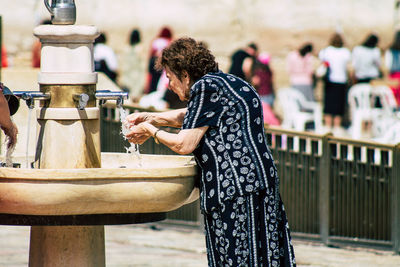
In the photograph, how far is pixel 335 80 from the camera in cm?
1453

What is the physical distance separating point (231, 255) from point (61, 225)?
30.4 inches

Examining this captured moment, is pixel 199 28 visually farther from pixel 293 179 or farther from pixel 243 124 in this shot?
pixel 243 124

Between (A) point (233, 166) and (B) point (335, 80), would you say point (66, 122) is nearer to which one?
(A) point (233, 166)

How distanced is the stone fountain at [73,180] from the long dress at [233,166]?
175 mm

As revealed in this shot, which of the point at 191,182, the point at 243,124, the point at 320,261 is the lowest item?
the point at 320,261

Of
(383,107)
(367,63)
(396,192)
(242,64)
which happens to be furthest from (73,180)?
(367,63)

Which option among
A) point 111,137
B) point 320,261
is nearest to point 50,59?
point 320,261

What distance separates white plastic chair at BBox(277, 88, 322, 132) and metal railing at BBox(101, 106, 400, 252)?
537cm

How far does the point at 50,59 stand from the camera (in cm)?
455

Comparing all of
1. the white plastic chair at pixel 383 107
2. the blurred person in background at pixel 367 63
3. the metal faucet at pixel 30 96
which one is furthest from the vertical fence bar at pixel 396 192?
the blurred person in background at pixel 367 63

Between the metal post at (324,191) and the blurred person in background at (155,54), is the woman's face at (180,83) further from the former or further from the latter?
the blurred person in background at (155,54)

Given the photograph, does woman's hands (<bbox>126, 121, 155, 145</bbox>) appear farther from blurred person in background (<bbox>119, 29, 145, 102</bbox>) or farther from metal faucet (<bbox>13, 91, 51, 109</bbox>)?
blurred person in background (<bbox>119, 29, 145, 102</bbox>)

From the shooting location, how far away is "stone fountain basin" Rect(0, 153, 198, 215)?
164 inches

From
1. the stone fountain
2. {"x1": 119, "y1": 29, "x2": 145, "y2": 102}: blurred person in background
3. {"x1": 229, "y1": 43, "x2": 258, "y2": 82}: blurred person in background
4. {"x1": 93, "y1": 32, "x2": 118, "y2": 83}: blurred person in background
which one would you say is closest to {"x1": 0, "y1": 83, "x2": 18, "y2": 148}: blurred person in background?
the stone fountain
